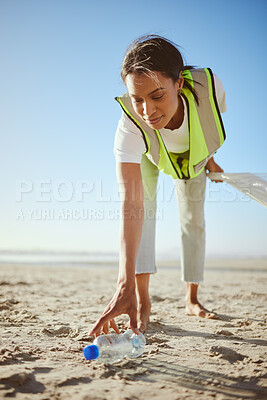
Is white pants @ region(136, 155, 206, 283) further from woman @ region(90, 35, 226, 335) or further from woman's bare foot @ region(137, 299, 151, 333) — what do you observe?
woman's bare foot @ region(137, 299, 151, 333)

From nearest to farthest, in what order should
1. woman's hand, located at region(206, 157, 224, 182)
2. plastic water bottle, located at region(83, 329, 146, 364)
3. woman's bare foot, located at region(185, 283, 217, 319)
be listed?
plastic water bottle, located at region(83, 329, 146, 364) → woman's bare foot, located at region(185, 283, 217, 319) → woman's hand, located at region(206, 157, 224, 182)

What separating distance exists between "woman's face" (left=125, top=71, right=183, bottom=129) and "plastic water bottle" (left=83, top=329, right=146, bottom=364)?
116 centimetres

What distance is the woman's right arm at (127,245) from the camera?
1.66 m

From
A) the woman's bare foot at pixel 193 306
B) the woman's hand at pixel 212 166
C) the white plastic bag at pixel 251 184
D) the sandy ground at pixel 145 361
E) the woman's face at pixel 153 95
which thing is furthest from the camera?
the woman's hand at pixel 212 166

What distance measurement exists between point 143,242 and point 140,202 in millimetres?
653

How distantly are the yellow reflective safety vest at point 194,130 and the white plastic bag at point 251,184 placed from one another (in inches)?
14.1

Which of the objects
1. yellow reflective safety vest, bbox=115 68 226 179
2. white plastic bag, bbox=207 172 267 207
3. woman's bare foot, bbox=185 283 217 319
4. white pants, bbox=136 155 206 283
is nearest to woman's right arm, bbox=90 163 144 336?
yellow reflective safety vest, bbox=115 68 226 179

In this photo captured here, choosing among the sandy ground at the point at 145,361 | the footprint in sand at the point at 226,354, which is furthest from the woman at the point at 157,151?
the footprint in sand at the point at 226,354

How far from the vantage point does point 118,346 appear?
6.15 ft

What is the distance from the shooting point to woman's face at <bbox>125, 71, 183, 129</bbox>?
1899 millimetres

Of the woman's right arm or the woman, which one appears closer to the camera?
the woman's right arm

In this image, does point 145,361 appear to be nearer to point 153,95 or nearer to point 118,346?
point 118,346

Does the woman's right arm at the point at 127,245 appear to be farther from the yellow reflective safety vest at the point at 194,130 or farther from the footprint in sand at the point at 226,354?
the footprint in sand at the point at 226,354

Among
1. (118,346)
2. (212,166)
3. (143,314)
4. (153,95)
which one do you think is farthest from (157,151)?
(118,346)
